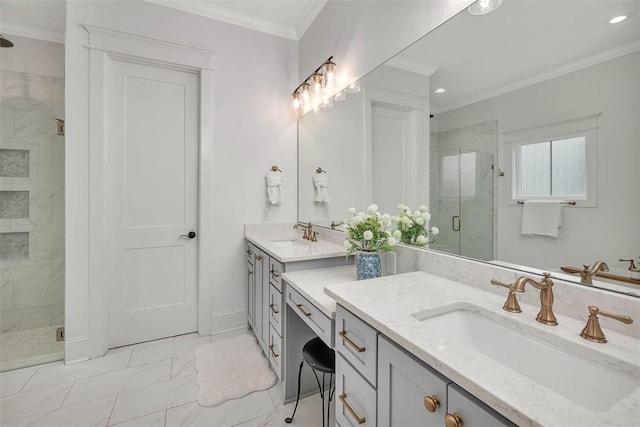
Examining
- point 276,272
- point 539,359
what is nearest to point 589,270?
point 539,359

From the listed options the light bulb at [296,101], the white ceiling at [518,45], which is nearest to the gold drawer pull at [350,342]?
the white ceiling at [518,45]

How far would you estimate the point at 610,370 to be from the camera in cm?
68

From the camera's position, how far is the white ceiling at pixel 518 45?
2.77 ft

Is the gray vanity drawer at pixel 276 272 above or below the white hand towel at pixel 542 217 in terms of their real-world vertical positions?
below

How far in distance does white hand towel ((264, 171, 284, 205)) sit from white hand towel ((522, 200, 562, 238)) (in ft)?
6.66

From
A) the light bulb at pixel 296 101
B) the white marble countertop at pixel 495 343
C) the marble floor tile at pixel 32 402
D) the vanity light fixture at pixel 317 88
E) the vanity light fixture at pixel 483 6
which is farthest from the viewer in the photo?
the light bulb at pixel 296 101

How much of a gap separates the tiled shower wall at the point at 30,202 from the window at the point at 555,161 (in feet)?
11.6

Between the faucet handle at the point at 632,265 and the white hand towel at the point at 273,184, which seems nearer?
the faucet handle at the point at 632,265

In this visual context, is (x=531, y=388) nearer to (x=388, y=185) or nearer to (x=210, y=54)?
(x=388, y=185)

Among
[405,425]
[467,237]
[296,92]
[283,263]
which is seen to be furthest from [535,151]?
[296,92]

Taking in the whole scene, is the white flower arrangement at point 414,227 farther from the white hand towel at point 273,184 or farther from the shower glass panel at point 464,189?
the white hand towel at point 273,184

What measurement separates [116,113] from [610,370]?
3.03 m

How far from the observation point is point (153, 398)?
1.77m

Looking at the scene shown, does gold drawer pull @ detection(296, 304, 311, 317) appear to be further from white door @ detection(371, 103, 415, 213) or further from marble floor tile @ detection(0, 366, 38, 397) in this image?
marble floor tile @ detection(0, 366, 38, 397)
